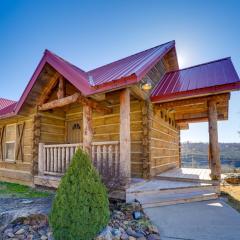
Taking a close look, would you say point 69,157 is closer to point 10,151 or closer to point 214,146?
point 214,146

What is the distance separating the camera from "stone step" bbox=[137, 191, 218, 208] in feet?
14.9

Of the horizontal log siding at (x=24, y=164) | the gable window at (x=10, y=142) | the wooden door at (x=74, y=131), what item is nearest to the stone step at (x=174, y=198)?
the wooden door at (x=74, y=131)

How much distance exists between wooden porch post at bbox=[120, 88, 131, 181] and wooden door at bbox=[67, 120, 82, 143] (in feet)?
11.5

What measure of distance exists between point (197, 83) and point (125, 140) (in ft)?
9.54

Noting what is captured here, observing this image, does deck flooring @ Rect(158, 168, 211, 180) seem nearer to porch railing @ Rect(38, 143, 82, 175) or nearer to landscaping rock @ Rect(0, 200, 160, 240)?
landscaping rock @ Rect(0, 200, 160, 240)

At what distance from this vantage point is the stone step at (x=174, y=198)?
4.53 m

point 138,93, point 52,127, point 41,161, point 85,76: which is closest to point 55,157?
point 41,161

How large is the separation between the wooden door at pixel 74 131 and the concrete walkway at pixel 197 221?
4563 millimetres

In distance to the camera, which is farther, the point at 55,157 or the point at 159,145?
the point at 159,145

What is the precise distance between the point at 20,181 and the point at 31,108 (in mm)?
2995

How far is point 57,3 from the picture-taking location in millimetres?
7543

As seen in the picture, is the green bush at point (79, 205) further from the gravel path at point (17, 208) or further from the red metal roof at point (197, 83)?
the red metal roof at point (197, 83)

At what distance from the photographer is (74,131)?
26.9ft

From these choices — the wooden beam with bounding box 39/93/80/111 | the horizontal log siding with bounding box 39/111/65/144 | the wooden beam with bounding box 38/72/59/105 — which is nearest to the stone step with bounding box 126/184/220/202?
the wooden beam with bounding box 39/93/80/111
